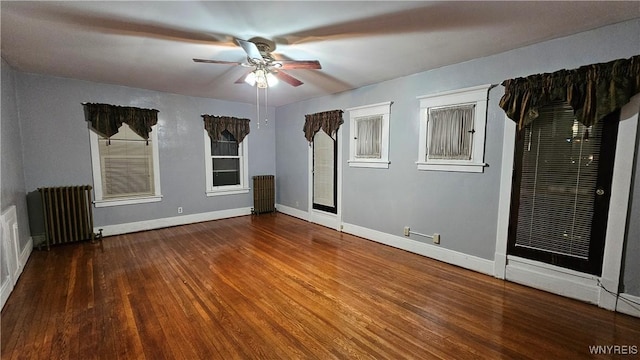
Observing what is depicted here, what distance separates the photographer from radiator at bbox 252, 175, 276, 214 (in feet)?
20.0

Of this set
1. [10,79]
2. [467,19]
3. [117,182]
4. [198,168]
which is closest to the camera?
[467,19]

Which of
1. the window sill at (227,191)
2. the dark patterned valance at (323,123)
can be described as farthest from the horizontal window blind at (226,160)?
the dark patterned valance at (323,123)

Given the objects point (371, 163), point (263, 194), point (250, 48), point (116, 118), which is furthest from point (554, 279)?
point (116, 118)

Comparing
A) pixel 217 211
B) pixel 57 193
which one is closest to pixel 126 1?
pixel 57 193

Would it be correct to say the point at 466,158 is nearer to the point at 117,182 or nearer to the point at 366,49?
the point at 366,49

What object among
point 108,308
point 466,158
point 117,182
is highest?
point 466,158

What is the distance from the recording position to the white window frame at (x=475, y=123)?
310 cm

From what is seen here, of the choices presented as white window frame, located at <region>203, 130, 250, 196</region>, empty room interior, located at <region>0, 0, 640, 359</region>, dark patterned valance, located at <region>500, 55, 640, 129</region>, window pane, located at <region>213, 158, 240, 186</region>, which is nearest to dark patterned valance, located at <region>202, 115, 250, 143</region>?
white window frame, located at <region>203, 130, 250, 196</region>

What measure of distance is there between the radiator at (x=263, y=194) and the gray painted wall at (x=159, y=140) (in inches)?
7.2

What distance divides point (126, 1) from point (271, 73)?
144cm

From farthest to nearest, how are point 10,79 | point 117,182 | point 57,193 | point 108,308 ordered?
1. point 117,182
2. point 57,193
3. point 10,79
4. point 108,308

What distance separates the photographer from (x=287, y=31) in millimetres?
2406

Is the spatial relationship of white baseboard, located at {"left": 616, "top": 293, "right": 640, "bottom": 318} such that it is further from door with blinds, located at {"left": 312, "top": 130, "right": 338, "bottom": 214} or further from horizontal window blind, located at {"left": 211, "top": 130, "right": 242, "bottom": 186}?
horizontal window blind, located at {"left": 211, "top": 130, "right": 242, "bottom": 186}

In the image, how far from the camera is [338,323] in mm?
2207
